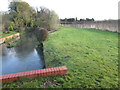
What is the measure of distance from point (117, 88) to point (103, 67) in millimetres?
873

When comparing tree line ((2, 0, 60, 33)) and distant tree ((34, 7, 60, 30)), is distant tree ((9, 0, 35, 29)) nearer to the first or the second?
tree line ((2, 0, 60, 33))

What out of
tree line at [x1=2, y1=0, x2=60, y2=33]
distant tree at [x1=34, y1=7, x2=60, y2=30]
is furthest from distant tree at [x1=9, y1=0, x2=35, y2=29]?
distant tree at [x1=34, y1=7, x2=60, y2=30]

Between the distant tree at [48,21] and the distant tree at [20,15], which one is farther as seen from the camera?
the distant tree at [20,15]

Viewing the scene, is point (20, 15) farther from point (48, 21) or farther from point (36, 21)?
point (48, 21)

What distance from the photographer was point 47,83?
2.20 meters

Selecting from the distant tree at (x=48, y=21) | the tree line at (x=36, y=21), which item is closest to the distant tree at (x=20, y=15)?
the tree line at (x=36, y=21)

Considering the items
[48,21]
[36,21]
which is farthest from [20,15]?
[48,21]

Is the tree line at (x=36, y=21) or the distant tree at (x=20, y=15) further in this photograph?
the distant tree at (x=20, y=15)

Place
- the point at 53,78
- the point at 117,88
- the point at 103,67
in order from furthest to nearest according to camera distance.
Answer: the point at 103,67, the point at 53,78, the point at 117,88

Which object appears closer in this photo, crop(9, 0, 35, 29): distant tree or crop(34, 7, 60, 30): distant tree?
crop(34, 7, 60, 30): distant tree

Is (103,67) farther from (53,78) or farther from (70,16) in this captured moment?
(70,16)

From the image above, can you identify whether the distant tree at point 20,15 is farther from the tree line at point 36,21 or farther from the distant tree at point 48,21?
the distant tree at point 48,21

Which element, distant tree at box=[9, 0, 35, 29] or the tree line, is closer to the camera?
the tree line

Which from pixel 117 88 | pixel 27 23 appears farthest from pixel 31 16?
pixel 117 88
